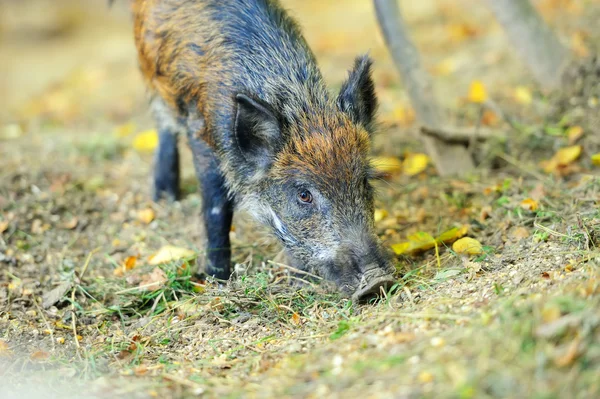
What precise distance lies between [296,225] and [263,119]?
763mm

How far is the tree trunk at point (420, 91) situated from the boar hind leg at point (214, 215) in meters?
2.28

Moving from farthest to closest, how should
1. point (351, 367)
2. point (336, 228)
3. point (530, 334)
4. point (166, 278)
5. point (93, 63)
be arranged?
point (93, 63), point (166, 278), point (336, 228), point (351, 367), point (530, 334)

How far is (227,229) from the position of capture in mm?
5406

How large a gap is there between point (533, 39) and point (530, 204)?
91.4 inches

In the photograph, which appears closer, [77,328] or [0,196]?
[77,328]

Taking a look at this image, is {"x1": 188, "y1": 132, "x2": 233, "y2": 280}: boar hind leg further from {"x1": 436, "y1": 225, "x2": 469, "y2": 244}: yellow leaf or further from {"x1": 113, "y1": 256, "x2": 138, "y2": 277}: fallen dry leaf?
{"x1": 436, "y1": 225, "x2": 469, "y2": 244}: yellow leaf

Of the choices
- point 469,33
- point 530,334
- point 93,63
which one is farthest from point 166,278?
point 93,63

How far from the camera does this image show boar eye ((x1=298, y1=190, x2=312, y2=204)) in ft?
15.1

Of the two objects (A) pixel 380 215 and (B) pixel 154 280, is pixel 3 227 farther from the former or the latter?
(A) pixel 380 215

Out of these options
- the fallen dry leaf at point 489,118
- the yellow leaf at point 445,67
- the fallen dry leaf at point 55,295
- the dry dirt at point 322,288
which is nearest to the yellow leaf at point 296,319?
the dry dirt at point 322,288

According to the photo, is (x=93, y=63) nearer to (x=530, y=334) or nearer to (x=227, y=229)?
(x=227, y=229)

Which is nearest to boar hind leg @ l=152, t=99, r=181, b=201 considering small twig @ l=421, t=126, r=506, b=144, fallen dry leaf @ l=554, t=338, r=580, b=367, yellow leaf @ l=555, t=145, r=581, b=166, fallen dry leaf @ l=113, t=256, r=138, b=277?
fallen dry leaf @ l=113, t=256, r=138, b=277

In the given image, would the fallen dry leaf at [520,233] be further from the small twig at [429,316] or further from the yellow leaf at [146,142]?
the yellow leaf at [146,142]

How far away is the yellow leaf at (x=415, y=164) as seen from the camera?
6.86m
